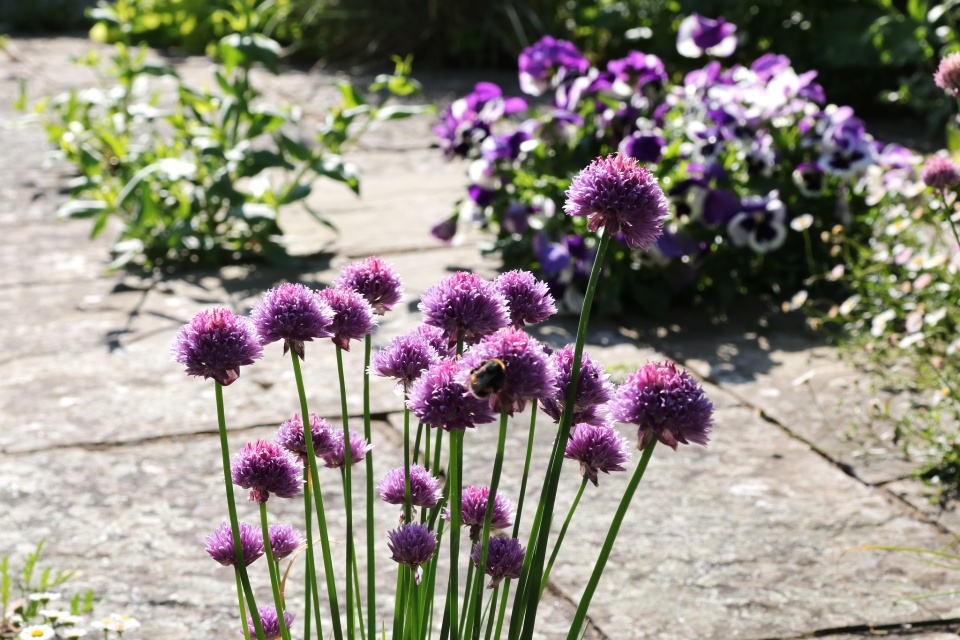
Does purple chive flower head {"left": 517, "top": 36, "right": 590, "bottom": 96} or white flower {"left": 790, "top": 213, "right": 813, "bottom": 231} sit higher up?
purple chive flower head {"left": 517, "top": 36, "right": 590, "bottom": 96}

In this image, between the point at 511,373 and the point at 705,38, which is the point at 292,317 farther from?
the point at 705,38

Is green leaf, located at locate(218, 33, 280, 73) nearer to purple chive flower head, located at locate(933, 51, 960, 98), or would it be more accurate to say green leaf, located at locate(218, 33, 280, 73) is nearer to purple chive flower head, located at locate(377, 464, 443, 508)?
purple chive flower head, located at locate(933, 51, 960, 98)

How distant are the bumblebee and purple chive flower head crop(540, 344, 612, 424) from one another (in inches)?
5.7

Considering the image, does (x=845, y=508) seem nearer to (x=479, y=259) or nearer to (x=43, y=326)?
(x=479, y=259)

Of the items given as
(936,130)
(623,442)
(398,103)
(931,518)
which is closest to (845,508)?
(931,518)

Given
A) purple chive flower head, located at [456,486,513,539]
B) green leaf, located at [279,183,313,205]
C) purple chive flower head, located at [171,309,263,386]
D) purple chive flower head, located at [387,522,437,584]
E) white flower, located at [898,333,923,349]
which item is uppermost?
purple chive flower head, located at [171,309,263,386]

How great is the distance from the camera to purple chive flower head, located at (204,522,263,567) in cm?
124

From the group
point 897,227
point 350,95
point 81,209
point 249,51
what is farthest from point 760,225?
point 81,209

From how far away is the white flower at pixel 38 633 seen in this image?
1777mm

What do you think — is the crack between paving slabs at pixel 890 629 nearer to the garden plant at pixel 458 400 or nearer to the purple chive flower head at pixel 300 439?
the garden plant at pixel 458 400

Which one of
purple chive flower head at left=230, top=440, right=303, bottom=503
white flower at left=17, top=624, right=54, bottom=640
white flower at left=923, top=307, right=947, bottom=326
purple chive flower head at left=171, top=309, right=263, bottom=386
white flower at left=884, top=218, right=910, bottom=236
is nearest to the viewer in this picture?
purple chive flower head at left=171, top=309, right=263, bottom=386

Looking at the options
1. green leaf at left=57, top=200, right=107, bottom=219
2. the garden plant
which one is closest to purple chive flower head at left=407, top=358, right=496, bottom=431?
the garden plant

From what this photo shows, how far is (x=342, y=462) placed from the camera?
1.30 metres

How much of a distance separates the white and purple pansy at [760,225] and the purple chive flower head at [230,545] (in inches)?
93.0
